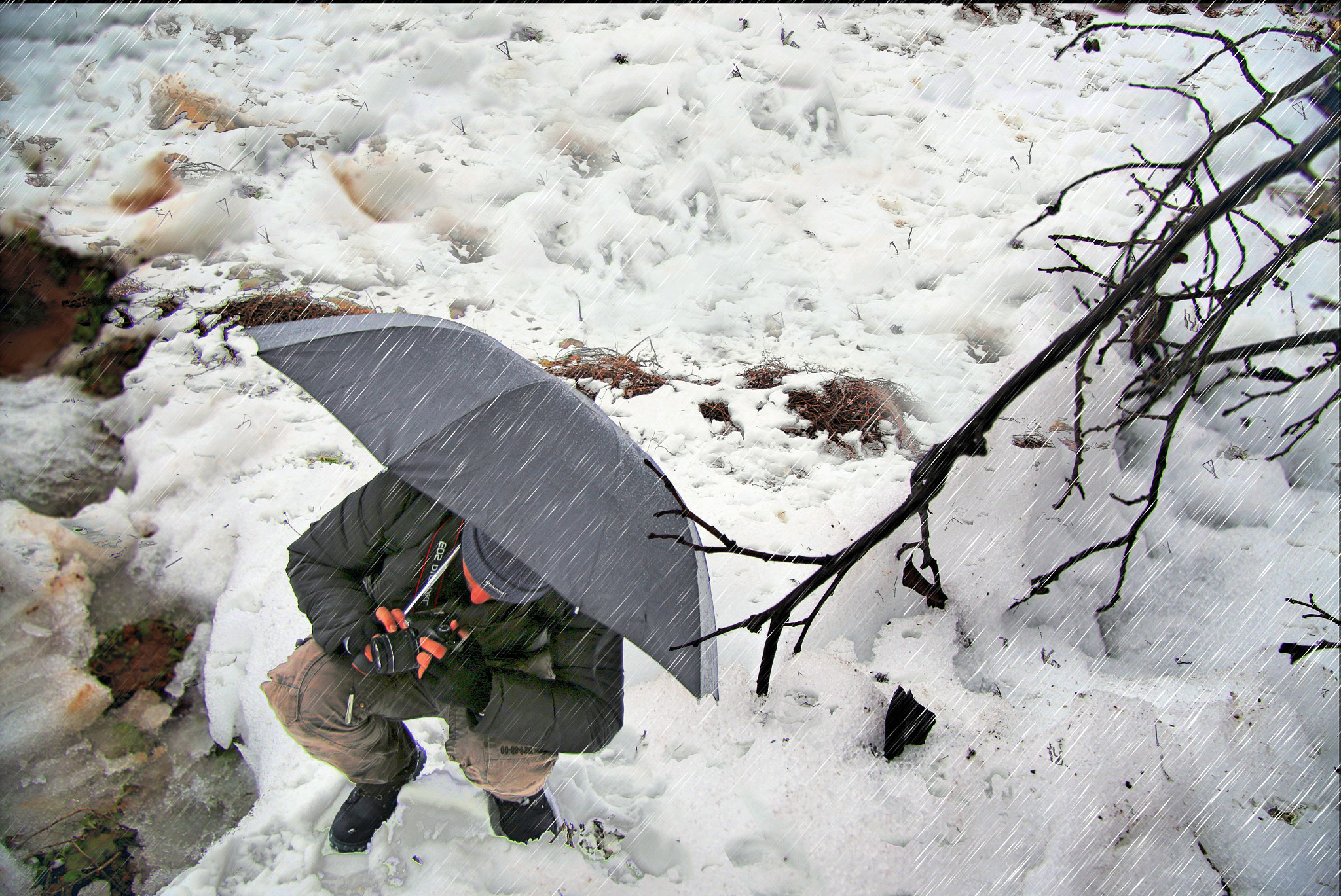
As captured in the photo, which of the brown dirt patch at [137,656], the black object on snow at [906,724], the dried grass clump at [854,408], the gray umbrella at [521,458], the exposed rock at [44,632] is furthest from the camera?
the dried grass clump at [854,408]

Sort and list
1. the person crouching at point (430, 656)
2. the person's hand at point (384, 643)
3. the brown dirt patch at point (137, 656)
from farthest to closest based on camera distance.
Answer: the brown dirt patch at point (137, 656) < the person crouching at point (430, 656) < the person's hand at point (384, 643)

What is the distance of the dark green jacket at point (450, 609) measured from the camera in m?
2.20

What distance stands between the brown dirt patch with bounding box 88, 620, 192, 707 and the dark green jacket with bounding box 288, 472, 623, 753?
4.42 ft

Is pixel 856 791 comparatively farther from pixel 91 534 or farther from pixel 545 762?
pixel 91 534

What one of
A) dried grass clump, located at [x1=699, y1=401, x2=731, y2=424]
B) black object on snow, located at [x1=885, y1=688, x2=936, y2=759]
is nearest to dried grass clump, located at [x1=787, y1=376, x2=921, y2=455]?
dried grass clump, located at [x1=699, y1=401, x2=731, y2=424]

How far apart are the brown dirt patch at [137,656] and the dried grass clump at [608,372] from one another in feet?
7.29

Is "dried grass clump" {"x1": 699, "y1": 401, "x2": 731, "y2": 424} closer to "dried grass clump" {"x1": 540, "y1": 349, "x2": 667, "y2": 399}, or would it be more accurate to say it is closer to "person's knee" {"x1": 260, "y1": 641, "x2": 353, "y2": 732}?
"dried grass clump" {"x1": 540, "y1": 349, "x2": 667, "y2": 399}

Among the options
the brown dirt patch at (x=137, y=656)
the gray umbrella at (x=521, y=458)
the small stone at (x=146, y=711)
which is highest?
the gray umbrella at (x=521, y=458)

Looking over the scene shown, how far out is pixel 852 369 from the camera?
3908 mm

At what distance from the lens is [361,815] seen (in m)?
2.45

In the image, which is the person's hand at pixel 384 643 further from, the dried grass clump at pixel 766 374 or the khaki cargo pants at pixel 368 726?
the dried grass clump at pixel 766 374

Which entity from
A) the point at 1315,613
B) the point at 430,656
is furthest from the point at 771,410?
the point at 1315,613

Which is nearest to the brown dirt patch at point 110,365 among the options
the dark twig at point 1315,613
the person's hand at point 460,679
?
the person's hand at point 460,679

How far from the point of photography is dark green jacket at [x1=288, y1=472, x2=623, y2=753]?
2.20 meters
